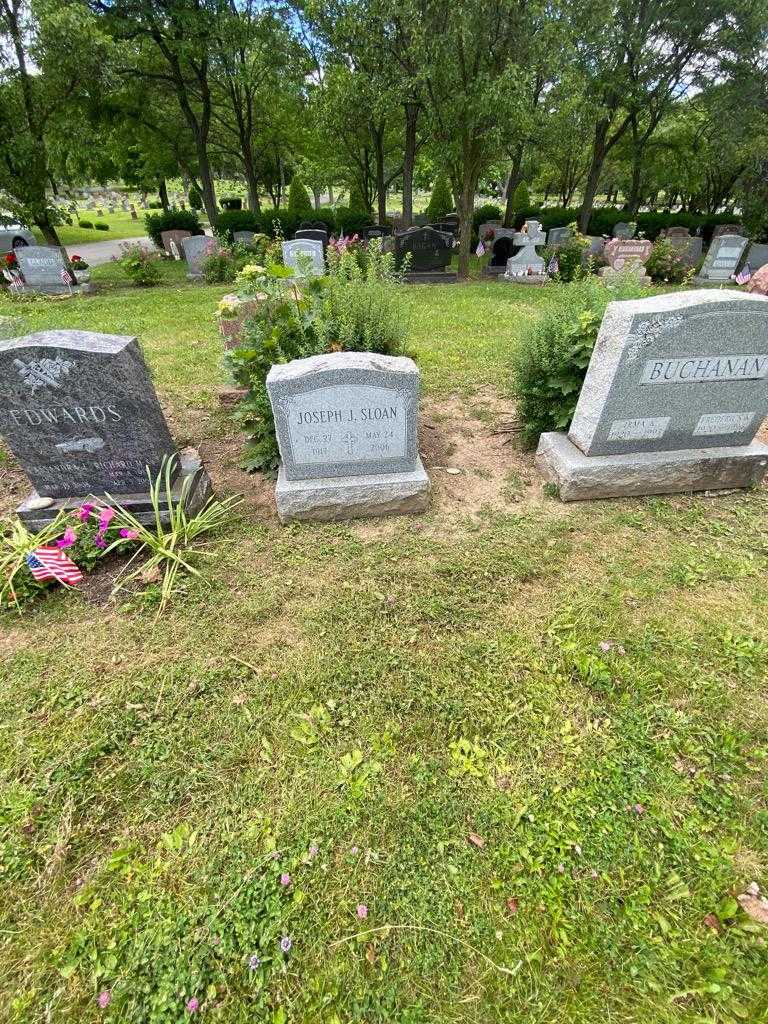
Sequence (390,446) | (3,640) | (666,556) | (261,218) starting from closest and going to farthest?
(3,640) < (666,556) < (390,446) < (261,218)

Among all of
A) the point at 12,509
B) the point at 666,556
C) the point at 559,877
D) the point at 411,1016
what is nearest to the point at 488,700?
the point at 559,877

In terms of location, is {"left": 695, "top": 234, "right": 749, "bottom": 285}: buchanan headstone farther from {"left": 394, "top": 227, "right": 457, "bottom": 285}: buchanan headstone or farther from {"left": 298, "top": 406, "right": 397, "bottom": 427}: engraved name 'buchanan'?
{"left": 298, "top": 406, "right": 397, "bottom": 427}: engraved name 'buchanan'

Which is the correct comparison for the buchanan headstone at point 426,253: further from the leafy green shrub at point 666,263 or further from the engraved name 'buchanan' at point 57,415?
the engraved name 'buchanan' at point 57,415

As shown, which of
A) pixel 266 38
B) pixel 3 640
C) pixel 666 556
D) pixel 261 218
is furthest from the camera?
pixel 261 218

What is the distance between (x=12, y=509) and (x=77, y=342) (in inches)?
65.7

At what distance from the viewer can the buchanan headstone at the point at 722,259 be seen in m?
12.0

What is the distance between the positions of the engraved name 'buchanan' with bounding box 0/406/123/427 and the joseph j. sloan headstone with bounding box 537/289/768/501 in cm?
324

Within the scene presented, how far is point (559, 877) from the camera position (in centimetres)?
169

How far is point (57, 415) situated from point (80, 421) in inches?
5.1

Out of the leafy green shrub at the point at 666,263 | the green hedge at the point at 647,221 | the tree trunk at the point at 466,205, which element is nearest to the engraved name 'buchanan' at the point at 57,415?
the tree trunk at the point at 466,205

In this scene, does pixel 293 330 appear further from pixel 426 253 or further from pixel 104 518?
pixel 426 253

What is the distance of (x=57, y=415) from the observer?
9.60 ft

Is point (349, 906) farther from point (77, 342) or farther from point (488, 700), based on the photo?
point (77, 342)

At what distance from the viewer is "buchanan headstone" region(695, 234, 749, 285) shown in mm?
12039
